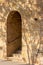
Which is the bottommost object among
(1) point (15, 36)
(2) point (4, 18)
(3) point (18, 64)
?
(3) point (18, 64)

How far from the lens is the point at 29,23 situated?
32.2ft

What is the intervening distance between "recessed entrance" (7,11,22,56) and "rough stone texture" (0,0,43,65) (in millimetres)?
347

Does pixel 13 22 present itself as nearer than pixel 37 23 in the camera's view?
No

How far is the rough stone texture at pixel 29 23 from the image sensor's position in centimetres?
963

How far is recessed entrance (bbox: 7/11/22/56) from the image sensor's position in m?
10.5

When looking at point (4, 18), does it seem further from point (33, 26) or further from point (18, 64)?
point (18, 64)

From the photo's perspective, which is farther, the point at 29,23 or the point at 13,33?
the point at 13,33

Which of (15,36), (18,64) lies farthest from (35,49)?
(15,36)

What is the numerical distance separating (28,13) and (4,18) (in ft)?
3.46

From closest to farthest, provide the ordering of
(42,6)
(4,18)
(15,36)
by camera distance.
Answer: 1. (42,6)
2. (4,18)
3. (15,36)

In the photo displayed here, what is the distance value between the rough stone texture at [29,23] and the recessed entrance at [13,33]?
0.35 m

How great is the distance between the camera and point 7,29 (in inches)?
410

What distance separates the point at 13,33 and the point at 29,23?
1.34 m

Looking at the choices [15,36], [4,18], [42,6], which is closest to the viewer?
[42,6]
